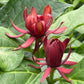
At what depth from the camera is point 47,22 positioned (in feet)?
2.16

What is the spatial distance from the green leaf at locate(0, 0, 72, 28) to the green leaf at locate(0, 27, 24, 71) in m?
0.17

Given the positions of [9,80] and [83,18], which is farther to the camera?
[83,18]

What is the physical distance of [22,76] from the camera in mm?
604

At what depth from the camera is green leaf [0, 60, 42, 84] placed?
1.89ft

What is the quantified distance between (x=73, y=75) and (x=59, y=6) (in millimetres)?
336

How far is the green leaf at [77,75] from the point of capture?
57cm

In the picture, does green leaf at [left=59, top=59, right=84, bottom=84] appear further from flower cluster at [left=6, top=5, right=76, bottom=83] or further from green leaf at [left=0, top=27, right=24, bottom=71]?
green leaf at [left=0, top=27, right=24, bottom=71]

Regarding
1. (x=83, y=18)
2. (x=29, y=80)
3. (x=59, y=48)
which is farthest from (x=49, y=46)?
(x=83, y=18)

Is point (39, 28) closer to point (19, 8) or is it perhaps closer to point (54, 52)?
point (54, 52)

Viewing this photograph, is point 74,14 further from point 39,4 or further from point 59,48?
point 59,48

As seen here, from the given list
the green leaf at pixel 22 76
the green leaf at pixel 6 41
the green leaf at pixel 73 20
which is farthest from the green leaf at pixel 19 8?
the green leaf at pixel 22 76

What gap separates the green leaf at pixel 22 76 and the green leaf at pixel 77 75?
3.5 inches

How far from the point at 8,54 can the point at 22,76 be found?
83mm

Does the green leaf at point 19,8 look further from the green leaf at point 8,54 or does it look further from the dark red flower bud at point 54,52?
the dark red flower bud at point 54,52
